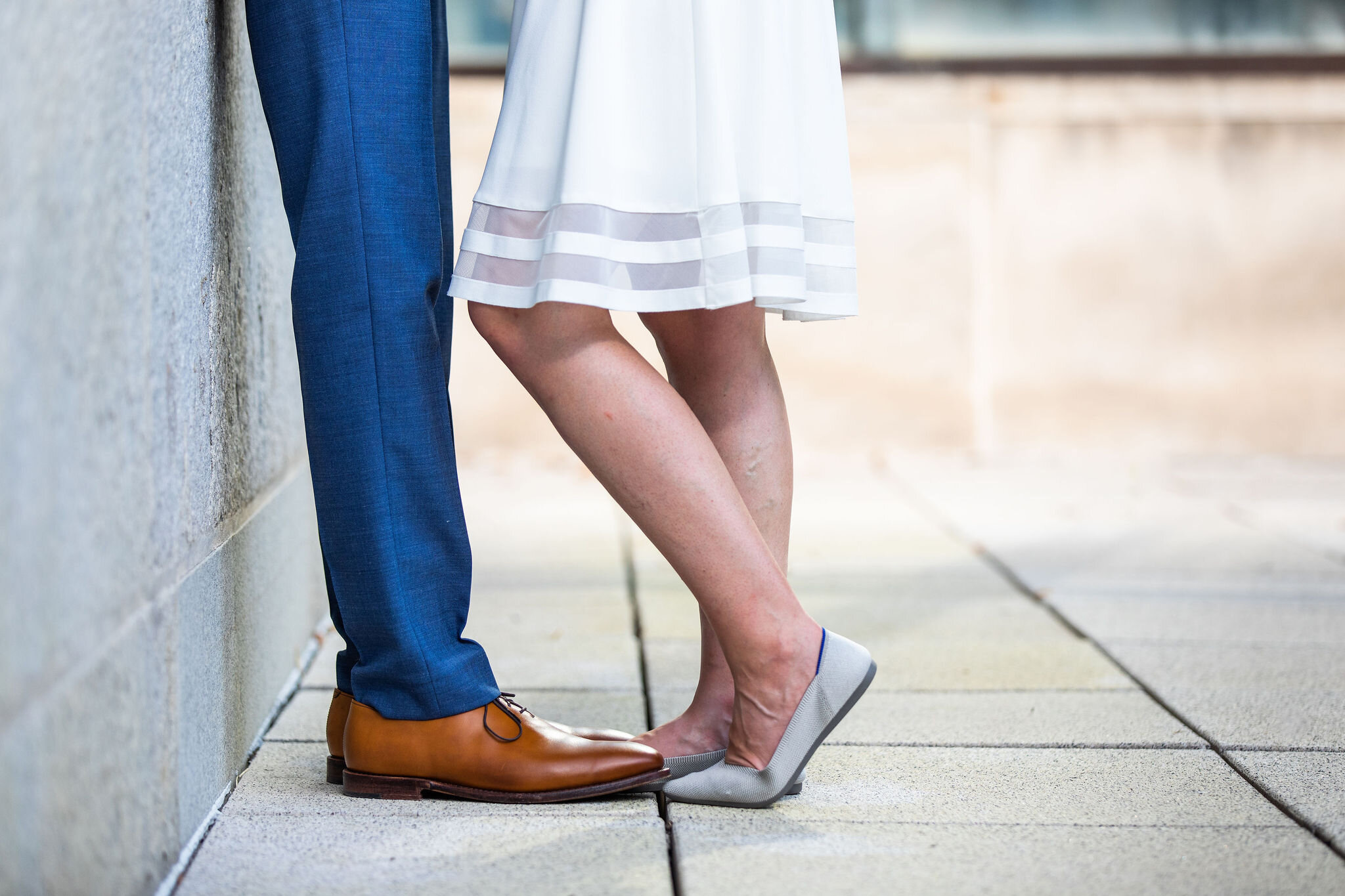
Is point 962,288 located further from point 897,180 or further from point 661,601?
point 661,601

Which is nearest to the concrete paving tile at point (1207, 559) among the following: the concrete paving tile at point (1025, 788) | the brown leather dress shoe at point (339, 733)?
the concrete paving tile at point (1025, 788)

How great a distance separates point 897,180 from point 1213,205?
117 centimetres

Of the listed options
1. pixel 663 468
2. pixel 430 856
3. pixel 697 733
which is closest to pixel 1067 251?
pixel 697 733

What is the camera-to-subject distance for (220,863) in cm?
128

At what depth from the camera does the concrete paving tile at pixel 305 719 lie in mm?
1751

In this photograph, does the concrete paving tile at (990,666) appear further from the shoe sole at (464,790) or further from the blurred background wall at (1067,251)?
the blurred background wall at (1067,251)

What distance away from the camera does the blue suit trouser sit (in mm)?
1407

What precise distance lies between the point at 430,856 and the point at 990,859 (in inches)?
21.7

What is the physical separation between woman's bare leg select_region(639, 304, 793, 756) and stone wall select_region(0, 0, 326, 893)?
51cm

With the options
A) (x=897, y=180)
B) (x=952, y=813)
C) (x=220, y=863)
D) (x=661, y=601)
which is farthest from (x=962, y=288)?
(x=220, y=863)

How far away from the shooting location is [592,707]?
190cm

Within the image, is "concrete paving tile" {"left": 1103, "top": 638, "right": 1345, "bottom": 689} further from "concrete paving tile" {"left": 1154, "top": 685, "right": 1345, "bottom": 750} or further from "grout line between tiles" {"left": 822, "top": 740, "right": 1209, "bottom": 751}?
"grout line between tiles" {"left": 822, "top": 740, "right": 1209, "bottom": 751}

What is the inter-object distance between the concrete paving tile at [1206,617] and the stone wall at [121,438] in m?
1.55

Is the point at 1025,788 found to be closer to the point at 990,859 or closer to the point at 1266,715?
the point at 990,859
